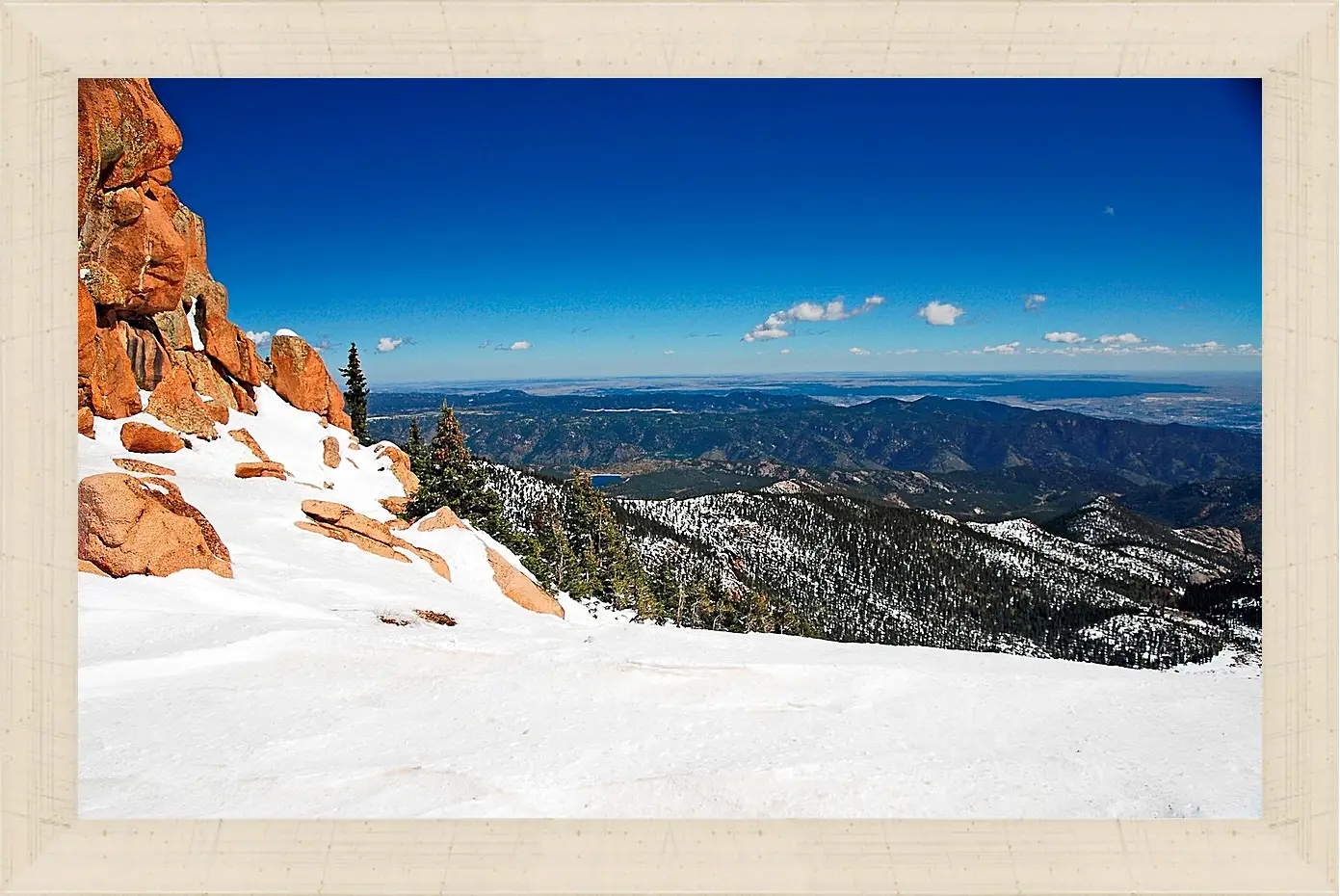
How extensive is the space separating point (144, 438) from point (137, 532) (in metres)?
11.7

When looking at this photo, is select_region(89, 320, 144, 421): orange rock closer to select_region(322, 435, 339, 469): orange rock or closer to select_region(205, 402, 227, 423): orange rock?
select_region(205, 402, 227, 423): orange rock

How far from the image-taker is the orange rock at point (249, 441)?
2076cm

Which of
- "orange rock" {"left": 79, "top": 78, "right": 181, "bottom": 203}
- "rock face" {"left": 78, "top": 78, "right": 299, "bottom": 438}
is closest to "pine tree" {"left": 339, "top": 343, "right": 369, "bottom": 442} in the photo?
"rock face" {"left": 78, "top": 78, "right": 299, "bottom": 438}

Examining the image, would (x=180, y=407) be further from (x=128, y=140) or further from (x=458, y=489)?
(x=458, y=489)

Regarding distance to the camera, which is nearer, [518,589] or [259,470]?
[518,589]

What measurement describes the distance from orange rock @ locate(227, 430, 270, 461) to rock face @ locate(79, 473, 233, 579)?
1276 cm

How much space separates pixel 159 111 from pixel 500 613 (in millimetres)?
16034

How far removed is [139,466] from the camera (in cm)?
1497

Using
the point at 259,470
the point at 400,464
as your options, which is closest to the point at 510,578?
the point at 259,470

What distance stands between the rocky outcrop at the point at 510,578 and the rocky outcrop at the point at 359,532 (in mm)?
1168

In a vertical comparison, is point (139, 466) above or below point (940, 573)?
above

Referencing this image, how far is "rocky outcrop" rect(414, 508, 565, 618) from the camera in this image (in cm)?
1453
